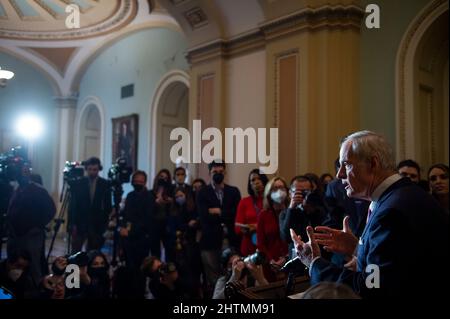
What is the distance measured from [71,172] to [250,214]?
147cm

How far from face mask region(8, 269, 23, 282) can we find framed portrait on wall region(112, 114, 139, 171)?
1.34 meters

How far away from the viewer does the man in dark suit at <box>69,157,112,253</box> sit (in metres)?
2.71

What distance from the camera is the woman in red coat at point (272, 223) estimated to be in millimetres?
2930

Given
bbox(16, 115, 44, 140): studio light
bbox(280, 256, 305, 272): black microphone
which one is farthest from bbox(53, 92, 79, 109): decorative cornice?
bbox(280, 256, 305, 272): black microphone

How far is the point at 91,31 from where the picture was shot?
10.8 ft

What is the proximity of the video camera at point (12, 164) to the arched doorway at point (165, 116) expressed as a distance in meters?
3.38

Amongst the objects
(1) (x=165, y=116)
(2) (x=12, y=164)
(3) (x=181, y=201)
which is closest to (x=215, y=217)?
(3) (x=181, y=201)

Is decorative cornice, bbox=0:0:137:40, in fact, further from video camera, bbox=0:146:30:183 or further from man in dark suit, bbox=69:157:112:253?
man in dark suit, bbox=69:157:112:253

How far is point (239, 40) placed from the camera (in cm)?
491

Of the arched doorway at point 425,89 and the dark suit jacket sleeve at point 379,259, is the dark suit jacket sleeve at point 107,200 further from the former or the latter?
the arched doorway at point 425,89

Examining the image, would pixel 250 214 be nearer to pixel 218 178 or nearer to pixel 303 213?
pixel 218 178
